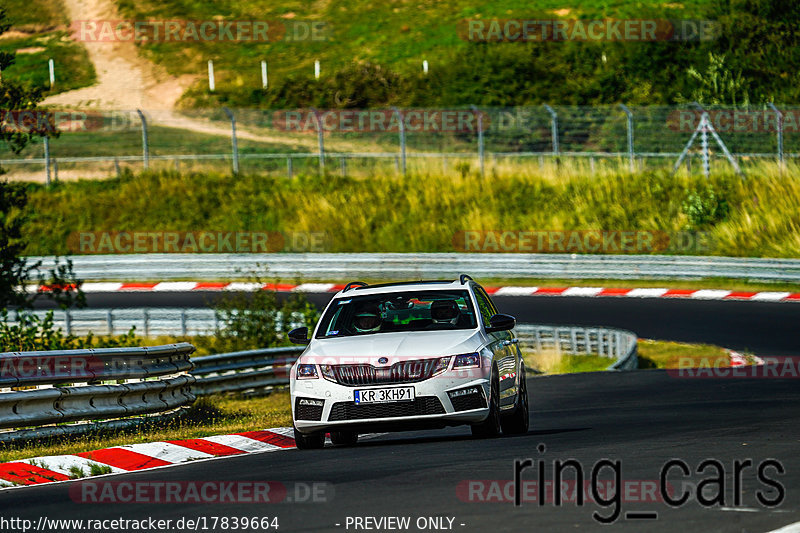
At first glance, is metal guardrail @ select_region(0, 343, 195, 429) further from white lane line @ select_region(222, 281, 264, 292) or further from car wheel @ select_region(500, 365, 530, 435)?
white lane line @ select_region(222, 281, 264, 292)

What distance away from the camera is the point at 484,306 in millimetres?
13867

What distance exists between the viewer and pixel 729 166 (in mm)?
40750

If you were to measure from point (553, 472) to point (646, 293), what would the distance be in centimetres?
2316

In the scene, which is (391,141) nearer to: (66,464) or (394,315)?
(394,315)

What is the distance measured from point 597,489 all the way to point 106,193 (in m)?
37.7

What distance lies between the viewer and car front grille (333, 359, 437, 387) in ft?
40.1

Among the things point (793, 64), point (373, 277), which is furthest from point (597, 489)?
point (793, 64)

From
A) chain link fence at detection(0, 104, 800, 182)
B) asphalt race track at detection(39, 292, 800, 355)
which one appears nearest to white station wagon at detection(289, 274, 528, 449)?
asphalt race track at detection(39, 292, 800, 355)

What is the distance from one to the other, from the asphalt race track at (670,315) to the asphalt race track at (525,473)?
9.90 m

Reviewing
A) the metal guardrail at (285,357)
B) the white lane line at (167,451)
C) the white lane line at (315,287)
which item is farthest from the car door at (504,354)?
the white lane line at (315,287)

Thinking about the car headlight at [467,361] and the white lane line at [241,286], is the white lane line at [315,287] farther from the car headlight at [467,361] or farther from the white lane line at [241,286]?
the car headlight at [467,361]

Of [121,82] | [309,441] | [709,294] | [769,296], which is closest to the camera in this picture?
[309,441]

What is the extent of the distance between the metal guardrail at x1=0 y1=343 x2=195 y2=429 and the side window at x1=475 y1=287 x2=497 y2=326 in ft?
12.0

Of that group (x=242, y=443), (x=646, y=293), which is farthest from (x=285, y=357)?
(x=646, y=293)
